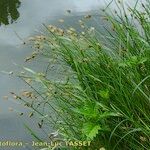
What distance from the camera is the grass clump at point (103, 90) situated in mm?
2742

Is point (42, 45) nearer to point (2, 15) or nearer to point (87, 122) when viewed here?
point (87, 122)

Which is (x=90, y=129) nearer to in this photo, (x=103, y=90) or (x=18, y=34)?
(x=103, y=90)

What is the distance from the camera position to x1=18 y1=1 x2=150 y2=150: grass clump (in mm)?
2742

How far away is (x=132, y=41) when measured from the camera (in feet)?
10.4

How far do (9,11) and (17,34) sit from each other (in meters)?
1.25

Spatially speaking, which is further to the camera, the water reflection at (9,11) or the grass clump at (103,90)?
the water reflection at (9,11)

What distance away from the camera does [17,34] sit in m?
5.00

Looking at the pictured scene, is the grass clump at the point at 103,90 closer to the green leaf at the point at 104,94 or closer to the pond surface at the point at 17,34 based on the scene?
the green leaf at the point at 104,94

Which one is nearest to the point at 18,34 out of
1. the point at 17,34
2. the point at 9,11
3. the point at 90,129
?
the point at 17,34

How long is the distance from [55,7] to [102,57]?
330cm

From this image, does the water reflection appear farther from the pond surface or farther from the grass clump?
the grass clump

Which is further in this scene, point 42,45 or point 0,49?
point 0,49

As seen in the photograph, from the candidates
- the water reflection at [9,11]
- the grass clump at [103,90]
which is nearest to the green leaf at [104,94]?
the grass clump at [103,90]

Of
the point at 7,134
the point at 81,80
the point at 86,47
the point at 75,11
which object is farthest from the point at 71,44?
the point at 75,11
